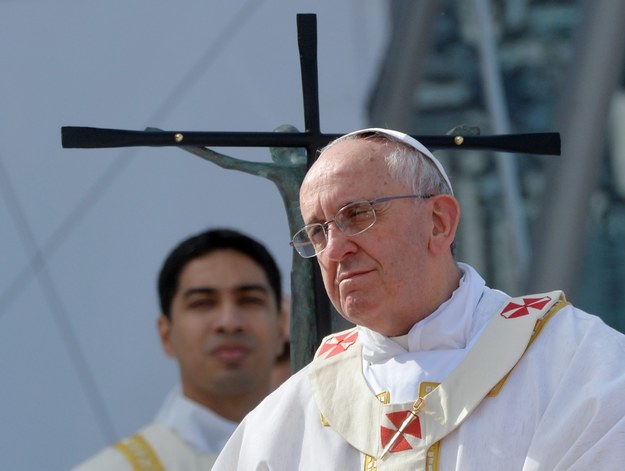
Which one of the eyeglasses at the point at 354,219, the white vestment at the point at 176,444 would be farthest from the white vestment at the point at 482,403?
the white vestment at the point at 176,444

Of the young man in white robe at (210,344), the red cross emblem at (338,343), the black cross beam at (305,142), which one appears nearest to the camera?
the red cross emblem at (338,343)

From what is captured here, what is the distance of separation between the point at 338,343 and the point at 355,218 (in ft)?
1.37

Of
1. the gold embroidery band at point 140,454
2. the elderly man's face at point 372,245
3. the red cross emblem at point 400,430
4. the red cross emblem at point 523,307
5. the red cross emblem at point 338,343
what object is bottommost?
the gold embroidery band at point 140,454

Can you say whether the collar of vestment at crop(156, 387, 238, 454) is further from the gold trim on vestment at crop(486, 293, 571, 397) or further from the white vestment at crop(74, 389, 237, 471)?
the gold trim on vestment at crop(486, 293, 571, 397)

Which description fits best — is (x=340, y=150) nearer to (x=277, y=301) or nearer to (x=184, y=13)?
(x=277, y=301)

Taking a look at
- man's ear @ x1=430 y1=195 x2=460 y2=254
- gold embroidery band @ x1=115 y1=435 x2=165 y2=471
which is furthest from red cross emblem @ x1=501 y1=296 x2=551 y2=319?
gold embroidery band @ x1=115 y1=435 x2=165 y2=471

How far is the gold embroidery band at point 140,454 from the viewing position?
473 centimetres

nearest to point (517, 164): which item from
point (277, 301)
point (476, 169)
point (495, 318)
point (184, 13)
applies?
point (476, 169)

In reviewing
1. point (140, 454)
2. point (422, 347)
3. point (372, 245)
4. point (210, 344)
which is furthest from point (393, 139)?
point (140, 454)

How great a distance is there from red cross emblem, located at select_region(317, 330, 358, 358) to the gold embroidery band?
134 centimetres

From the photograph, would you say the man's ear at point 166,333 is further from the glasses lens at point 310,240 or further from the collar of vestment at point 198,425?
the glasses lens at point 310,240

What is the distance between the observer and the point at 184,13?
26.3 feet

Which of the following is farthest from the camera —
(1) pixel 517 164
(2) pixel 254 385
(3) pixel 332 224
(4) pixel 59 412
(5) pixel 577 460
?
(1) pixel 517 164

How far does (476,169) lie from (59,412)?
7.53ft
